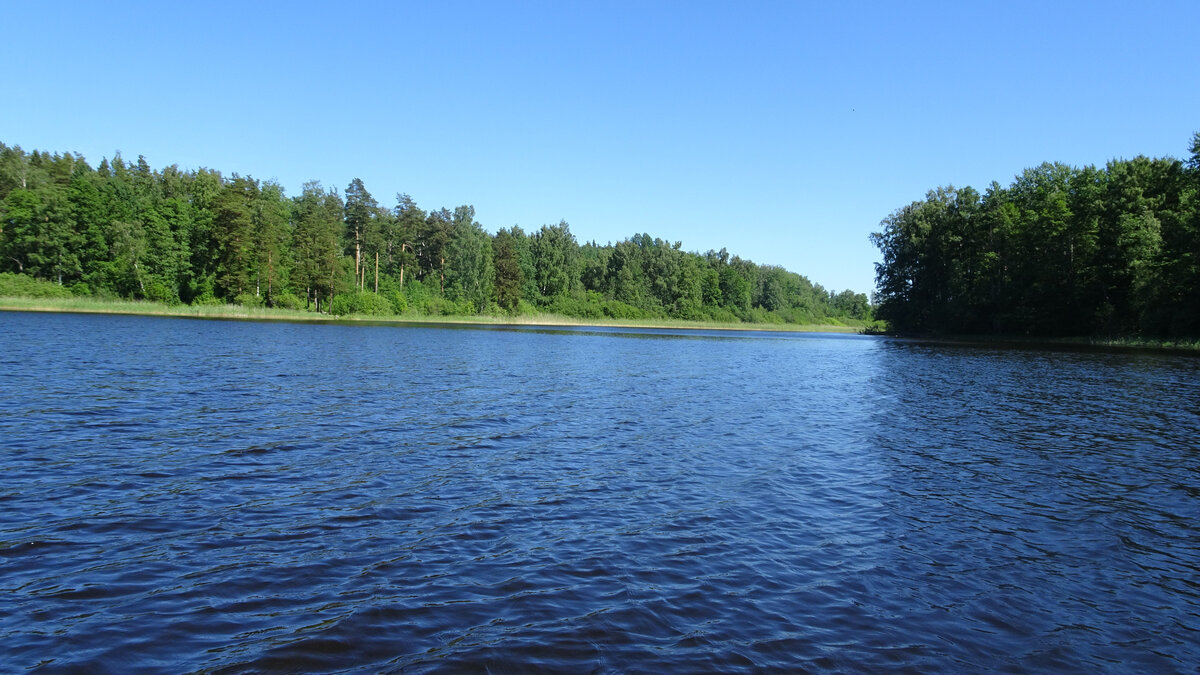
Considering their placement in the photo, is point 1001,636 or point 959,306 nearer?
point 1001,636

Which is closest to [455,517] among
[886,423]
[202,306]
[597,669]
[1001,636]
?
[597,669]

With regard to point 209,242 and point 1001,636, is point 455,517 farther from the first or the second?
point 209,242

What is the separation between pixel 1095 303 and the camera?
7050cm

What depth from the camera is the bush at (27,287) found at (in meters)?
72.9

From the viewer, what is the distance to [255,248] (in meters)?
91.6

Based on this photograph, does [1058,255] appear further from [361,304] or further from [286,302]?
[286,302]

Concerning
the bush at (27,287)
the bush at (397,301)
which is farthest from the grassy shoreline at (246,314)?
the bush at (27,287)

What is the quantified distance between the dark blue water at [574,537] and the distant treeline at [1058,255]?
52670 mm

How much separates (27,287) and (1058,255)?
116m

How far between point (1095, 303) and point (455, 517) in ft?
273

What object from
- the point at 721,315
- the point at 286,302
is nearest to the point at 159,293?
the point at 286,302

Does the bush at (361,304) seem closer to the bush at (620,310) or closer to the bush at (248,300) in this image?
the bush at (248,300)

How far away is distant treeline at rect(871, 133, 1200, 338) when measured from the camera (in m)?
59.4

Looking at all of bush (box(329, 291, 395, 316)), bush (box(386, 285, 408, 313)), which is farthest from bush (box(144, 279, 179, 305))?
bush (box(386, 285, 408, 313))
